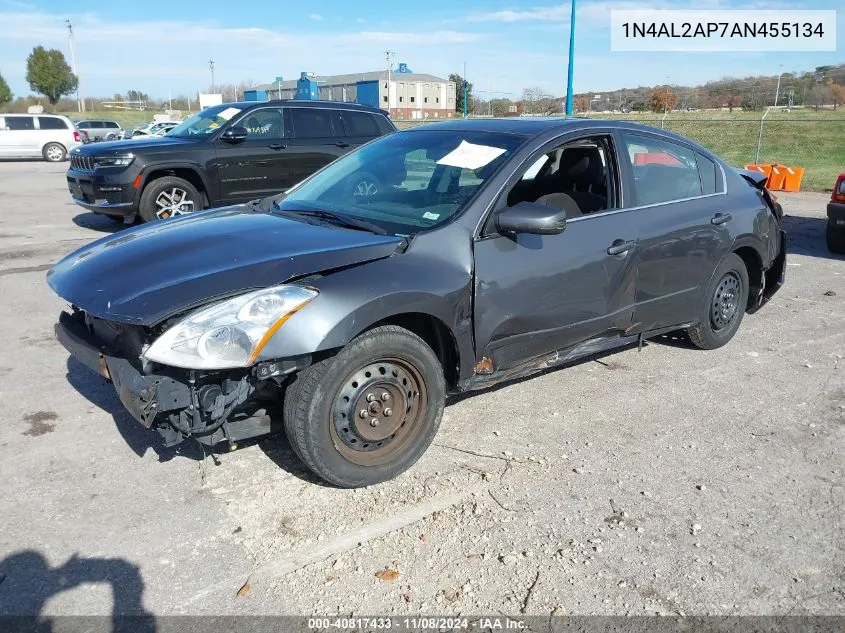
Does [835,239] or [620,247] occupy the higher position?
[620,247]

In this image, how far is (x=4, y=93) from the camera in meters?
73.1

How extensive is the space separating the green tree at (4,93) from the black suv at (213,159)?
7491 cm

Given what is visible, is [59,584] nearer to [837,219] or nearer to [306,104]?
[306,104]

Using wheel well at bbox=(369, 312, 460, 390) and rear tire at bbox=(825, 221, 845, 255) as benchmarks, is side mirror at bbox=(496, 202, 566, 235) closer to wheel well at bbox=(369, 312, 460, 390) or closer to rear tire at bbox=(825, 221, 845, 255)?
wheel well at bbox=(369, 312, 460, 390)

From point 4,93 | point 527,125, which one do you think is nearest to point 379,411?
point 527,125

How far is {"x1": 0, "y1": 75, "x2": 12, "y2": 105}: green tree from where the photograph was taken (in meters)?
72.4

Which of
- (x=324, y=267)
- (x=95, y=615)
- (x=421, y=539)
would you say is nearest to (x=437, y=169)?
(x=324, y=267)

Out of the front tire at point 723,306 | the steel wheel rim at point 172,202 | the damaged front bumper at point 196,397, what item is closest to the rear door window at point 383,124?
the steel wheel rim at point 172,202

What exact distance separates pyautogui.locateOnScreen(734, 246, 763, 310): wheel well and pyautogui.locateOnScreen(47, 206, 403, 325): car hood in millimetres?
3356

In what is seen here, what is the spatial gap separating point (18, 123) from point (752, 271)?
2757 centimetres

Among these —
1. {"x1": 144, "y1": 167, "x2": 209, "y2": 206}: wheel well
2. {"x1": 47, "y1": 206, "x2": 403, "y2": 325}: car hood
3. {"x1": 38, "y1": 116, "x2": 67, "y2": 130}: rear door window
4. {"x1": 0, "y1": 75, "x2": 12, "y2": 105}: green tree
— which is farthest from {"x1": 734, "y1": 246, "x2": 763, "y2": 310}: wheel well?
{"x1": 0, "y1": 75, "x2": 12, "y2": 105}: green tree

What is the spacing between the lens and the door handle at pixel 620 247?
4.22 m

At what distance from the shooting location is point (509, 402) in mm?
4434

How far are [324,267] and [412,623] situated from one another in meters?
1.53
